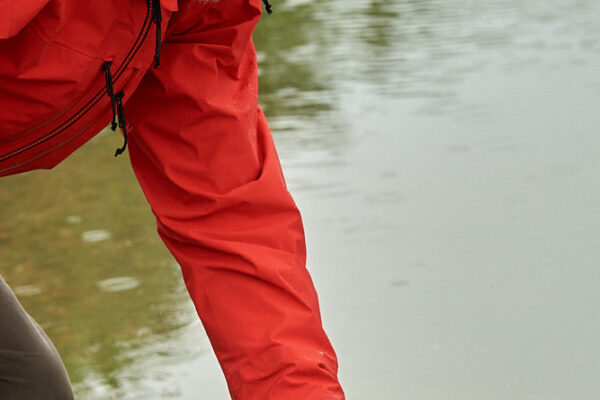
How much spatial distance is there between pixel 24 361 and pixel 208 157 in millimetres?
675

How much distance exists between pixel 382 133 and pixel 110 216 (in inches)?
49.6

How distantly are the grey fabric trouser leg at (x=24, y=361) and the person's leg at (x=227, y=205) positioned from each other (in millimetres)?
479

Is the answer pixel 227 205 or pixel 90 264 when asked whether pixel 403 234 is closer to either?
pixel 90 264

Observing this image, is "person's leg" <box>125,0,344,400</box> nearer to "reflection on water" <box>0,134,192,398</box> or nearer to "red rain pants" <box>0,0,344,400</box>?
"red rain pants" <box>0,0,344,400</box>

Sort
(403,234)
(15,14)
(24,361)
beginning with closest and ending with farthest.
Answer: (15,14) < (24,361) < (403,234)

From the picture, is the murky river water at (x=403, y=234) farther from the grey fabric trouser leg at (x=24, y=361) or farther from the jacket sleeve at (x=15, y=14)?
the jacket sleeve at (x=15, y=14)

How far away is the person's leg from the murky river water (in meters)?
1.30

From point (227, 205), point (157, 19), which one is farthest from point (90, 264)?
point (157, 19)

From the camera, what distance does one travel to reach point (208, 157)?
73.3 inches

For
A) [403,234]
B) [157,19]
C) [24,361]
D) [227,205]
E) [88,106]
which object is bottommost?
[403,234]

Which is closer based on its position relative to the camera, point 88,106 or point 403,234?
point 88,106

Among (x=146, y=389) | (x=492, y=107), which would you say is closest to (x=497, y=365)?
(x=146, y=389)

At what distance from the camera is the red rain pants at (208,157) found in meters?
1.74

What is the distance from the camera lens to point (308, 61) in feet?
20.8
